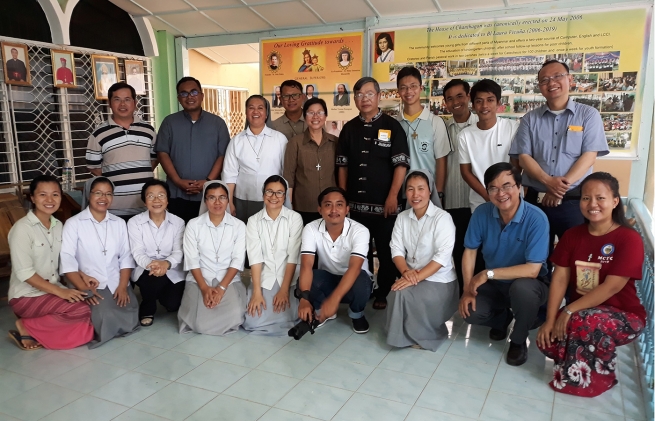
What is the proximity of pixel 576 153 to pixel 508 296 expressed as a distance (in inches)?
36.7

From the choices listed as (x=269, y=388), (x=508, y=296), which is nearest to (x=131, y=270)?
(x=269, y=388)

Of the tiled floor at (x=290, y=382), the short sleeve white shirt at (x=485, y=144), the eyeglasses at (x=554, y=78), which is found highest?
the eyeglasses at (x=554, y=78)

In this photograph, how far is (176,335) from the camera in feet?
9.91

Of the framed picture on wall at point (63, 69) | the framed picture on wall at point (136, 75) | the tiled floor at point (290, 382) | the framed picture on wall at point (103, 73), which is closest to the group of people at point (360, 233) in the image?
the tiled floor at point (290, 382)

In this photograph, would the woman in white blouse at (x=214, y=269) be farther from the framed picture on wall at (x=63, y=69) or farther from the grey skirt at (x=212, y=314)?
the framed picture on wall at (x=63, y=69)

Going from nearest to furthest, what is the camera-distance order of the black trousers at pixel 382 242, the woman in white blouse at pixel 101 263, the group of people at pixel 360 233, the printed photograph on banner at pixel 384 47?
the group of people at pixel 360 233 < the woman in white blouse at pixel 101 263 < the black trousers at pixel 382 242 < the printed photograph on banner at pixel 384 47

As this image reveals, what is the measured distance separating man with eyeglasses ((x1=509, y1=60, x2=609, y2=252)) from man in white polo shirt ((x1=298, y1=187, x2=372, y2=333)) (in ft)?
3.64

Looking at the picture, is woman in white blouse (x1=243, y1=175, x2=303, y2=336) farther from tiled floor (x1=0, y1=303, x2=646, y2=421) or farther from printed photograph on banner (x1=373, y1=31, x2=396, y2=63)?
printed photograph on banner (x1=373, y1=31, x2=396, y2=63)

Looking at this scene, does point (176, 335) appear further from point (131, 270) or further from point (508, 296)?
point (508, 296)

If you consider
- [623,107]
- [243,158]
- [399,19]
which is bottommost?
[243,158]

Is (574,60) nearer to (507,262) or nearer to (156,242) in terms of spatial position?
(507,262)

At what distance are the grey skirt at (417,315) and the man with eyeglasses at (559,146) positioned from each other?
0.86 metres

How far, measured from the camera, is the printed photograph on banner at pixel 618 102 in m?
3.98

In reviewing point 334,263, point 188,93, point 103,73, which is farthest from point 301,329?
point 103,73
